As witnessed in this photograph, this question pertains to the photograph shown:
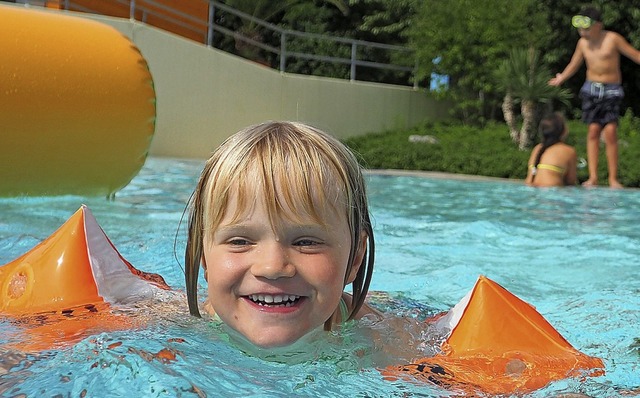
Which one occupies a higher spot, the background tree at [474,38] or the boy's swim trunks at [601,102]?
the background tree at [474,38]

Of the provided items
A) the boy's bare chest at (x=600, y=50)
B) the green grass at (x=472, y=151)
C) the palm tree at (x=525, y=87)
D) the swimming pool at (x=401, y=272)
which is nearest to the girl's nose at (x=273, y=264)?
the swimming pool at (x=401, y=272)

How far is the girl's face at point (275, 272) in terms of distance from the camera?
5.88ft

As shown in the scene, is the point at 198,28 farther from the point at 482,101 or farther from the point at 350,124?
the point at 482,101

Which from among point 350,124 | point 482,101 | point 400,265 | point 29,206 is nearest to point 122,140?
point 29,206

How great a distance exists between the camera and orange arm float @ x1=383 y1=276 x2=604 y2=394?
201 centimetres

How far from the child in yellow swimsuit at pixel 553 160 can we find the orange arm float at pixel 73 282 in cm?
628

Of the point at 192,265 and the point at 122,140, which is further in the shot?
the point at 122,140

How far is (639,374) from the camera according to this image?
242cm

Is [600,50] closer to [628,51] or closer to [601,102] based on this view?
[628,51]

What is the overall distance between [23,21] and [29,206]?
1138 millimetres

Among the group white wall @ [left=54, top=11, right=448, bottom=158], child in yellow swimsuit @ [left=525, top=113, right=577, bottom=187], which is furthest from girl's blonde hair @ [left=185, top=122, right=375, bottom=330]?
white wall @ [left=54, top=11, right=448, bottom=158]

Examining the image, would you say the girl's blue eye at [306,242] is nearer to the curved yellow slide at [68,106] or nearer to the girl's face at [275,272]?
the girl's face at [275,272]

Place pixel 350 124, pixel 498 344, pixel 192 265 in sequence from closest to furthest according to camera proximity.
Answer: pixel 192 265, pixel 498 344, pixel 350 124

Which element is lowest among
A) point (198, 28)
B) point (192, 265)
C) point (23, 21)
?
point (192, 265)
